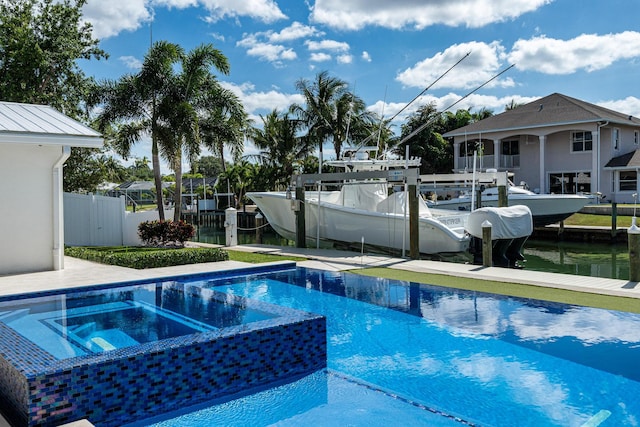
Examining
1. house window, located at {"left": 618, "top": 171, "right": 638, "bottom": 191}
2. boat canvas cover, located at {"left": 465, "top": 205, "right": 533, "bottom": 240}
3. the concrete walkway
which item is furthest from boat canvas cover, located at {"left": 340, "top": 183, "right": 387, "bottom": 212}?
house window, located at {"left": 618, "top": 171, "right": 638, "bottom": 191}

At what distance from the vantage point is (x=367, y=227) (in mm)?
17234

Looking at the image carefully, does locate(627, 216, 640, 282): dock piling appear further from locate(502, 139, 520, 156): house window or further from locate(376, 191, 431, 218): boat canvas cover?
locate(502, 139, 520, 156): house window

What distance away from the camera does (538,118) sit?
112ft

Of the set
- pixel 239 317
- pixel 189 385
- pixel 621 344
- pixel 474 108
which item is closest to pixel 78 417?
pixel 189 385

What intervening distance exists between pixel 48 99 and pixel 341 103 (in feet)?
61.0

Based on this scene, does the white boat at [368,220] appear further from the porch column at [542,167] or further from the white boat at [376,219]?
the porch column at [542,167]

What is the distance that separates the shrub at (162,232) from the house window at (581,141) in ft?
86.7

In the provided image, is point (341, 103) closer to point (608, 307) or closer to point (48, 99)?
point (48, 99)

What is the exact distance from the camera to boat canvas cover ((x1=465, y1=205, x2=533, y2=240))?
1454 cm

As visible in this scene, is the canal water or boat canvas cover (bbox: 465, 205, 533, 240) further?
the canal water

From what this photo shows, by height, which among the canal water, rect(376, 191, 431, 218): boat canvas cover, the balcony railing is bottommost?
the canal water

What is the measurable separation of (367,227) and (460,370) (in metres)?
11.2

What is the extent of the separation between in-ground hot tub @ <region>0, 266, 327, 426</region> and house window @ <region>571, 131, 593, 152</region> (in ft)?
102

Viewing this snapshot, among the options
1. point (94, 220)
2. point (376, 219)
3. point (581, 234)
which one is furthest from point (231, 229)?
point (581, 234)
